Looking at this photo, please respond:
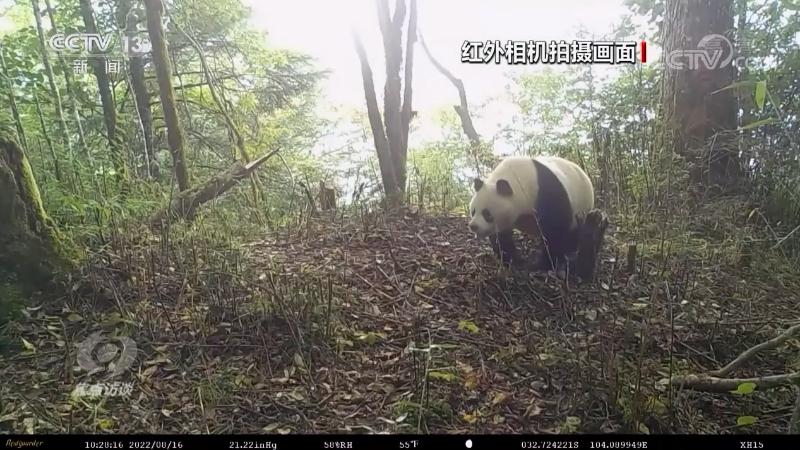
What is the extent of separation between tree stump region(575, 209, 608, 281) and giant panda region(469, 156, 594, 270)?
87 millimetres

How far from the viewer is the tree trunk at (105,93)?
2197 mm

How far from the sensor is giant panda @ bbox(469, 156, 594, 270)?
2289 millimetres

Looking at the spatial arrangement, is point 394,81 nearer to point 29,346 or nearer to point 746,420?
point 29,346

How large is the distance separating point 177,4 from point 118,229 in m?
1.01

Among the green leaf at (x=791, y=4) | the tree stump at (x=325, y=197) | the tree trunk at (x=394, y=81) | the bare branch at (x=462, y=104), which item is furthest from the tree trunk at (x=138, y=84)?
the green leaf at (x=791, y=4)

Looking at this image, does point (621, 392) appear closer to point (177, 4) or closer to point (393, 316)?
point (393, 316)

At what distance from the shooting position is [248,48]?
7.93 ft

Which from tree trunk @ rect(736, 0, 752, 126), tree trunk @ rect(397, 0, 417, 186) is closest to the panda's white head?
tree trunk @ rect(397, 0, 417, 186)

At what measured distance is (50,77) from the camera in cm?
219

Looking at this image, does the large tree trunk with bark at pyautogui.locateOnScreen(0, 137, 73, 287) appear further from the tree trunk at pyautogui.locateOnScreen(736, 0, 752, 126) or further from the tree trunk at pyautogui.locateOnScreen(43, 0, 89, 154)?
the tree trunk at pyautogui.locateOnScreen(736, 0, 752, 126)

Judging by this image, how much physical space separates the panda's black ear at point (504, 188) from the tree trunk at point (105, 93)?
1497 mm

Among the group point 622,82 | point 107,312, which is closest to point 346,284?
point 107,312

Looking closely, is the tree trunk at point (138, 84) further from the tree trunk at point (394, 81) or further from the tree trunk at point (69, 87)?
the tree trunk at point (394, 81)

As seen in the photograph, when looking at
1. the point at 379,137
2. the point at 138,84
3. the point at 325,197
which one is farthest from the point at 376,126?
the point at 138,84
